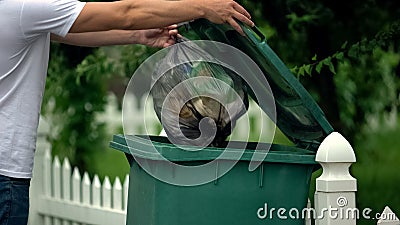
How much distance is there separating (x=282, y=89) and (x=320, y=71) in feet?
A: 4.61

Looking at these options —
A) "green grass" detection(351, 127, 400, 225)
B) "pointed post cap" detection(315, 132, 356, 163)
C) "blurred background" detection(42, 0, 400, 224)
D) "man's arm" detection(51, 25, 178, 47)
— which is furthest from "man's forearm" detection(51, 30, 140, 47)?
"green grass" detection(351, 127, 400, 225)

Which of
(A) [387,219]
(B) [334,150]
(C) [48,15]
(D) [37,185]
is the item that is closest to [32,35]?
(C) [48,15]

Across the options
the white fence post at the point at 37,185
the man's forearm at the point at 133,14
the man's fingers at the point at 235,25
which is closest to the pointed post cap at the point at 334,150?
the man's fingers at the point at 235,25

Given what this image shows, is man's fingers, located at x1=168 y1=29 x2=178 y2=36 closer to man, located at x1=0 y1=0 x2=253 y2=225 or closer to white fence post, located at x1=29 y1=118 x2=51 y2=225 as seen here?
man, located at x1=0 y1=0 x2=253 y2=225

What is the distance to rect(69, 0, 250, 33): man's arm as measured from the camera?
301 centimetres

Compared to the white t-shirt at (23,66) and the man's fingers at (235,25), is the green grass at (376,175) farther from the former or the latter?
the white t-shirt at (23,66)

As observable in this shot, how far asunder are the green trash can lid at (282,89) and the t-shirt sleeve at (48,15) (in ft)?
1.74

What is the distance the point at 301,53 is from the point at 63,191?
1.70 meters

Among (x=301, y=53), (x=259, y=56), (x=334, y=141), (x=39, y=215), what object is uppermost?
(x=301, y=53)

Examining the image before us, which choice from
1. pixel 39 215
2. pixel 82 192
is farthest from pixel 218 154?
pixel 39 215

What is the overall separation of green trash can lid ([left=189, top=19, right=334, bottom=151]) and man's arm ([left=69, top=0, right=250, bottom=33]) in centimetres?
9

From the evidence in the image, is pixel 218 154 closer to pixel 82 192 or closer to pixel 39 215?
pixel 82 192

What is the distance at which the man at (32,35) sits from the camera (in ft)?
9.90

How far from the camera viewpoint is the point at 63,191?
5.01 metres
